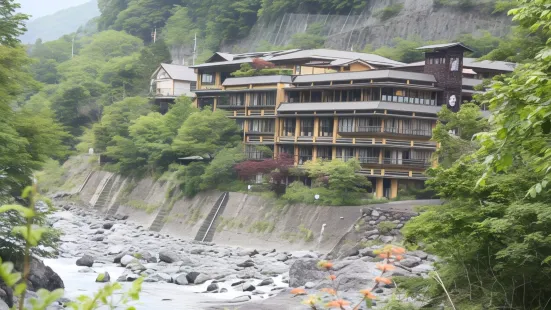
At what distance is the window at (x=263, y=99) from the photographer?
177 ft

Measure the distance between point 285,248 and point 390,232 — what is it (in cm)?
675

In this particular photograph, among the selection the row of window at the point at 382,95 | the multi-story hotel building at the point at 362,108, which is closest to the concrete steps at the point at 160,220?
the multi-story hotel building at the point at 362,108

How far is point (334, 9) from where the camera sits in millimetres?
87312

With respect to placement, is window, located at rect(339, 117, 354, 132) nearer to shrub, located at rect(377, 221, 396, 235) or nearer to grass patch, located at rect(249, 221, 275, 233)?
grass patch, located at rect(249, 221, 275, 233)

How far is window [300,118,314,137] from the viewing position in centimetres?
5066

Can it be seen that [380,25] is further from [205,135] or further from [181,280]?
[181,280]

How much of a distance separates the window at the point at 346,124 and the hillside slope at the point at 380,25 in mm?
26809

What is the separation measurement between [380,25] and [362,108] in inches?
1329

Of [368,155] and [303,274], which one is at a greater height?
[368,155]

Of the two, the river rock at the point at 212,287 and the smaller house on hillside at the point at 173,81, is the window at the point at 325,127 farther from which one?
the smaller house on hillside at the point at 173,81

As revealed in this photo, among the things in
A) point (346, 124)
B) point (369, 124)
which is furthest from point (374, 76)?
point (346, 124)

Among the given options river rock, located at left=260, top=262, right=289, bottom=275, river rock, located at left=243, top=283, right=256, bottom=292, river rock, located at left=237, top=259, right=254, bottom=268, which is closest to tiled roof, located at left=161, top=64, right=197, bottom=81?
river rock, located at left=237, top=259, right=254, bottom=268

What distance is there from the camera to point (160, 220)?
52750mm

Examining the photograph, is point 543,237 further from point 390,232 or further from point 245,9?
point 245,9
